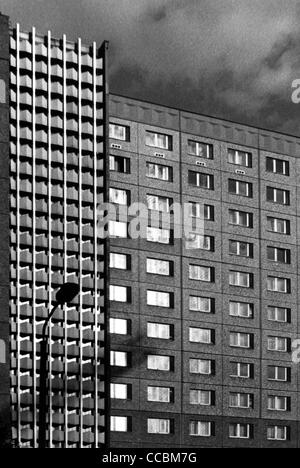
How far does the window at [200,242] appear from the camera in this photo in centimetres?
8469

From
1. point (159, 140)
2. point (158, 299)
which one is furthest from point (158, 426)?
point (159, 140)

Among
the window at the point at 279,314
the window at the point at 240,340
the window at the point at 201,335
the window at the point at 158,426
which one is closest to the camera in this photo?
the window at the point at 158,426

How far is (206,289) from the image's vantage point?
85.1m

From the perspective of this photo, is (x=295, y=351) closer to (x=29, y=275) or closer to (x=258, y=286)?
(x=258, y=286)

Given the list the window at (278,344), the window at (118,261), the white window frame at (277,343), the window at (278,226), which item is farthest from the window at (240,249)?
the window at (118,261)

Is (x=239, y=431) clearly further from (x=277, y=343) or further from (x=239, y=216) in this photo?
(x=239, y=216)

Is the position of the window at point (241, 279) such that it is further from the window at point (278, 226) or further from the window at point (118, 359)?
the window at point (118, 359)

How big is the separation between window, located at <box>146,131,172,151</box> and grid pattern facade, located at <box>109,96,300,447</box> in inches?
3.9

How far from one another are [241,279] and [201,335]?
620cm

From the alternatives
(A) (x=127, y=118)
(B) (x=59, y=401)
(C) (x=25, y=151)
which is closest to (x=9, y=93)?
(C) (x=25, y=151)

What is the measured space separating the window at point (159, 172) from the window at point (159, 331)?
36.7ft

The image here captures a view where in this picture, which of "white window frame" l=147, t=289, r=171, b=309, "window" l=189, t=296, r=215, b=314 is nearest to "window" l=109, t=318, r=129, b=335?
"white window frame" l=147, t=289, r=171, b=309

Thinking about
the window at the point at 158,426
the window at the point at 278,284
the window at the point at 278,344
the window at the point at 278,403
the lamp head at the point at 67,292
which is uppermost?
the window at the point at 278,284

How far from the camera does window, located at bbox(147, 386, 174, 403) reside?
80.8 m
